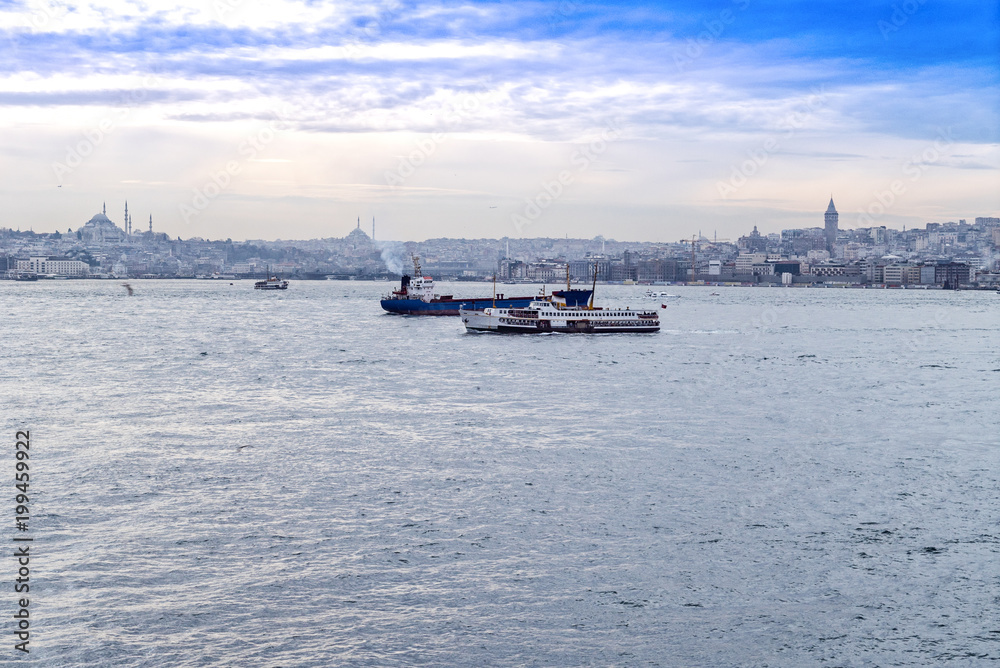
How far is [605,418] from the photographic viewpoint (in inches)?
860

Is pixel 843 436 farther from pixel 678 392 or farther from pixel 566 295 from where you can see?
pixel 566 295

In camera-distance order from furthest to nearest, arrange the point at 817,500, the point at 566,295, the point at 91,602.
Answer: the point at 566,295 < the point at 817,500 < the point at 91,602

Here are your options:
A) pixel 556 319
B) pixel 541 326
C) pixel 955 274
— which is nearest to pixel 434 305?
pixel 556 319

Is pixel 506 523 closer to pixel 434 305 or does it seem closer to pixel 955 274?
pixel 434 305

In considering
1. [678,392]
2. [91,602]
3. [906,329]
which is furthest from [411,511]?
[906,329]

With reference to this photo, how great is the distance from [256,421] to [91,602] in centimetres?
1109

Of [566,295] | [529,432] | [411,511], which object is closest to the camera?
[411,511]

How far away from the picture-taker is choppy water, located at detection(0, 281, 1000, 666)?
9242mm

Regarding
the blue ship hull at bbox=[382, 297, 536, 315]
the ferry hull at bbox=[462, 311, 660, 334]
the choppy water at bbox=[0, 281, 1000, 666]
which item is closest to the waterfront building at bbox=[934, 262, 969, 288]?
the blue ship hull at bbox=[382, 297, 536, 315]

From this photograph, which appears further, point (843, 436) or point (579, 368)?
point (579, 368)

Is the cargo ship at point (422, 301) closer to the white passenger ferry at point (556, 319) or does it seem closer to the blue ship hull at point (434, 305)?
the blue ship hull at point (434, 305)

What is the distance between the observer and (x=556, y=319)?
166 ft

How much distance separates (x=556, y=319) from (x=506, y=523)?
38.2 metres

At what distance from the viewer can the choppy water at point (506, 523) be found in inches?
364
